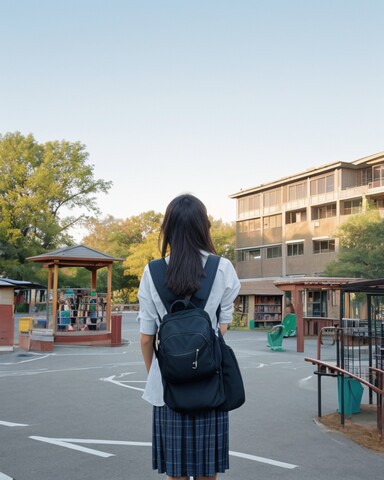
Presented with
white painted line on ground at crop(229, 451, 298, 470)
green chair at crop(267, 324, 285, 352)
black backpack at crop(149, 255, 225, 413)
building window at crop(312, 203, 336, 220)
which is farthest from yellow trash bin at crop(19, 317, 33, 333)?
building window at crop(312, 203, 336, 220)

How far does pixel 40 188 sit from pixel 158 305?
5087 cm

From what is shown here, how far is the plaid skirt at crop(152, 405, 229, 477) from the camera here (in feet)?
9.43

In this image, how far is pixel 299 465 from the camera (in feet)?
17.7

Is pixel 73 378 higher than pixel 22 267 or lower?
lower

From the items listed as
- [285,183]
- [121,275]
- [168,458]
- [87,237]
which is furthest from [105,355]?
[87,237]

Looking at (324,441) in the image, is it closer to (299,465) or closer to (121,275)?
(299,465)

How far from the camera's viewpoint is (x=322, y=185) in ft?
169

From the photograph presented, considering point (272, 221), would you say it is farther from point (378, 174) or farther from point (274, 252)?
point (378, 174)

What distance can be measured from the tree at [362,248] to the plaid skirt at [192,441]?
1294 inches

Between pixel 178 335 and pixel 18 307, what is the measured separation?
4933 centimetres

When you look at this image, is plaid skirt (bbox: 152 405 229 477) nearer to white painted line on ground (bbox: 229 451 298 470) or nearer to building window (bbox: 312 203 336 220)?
white painted line on ground (bbox: 229 451 298 470)

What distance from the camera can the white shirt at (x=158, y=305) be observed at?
2.92m

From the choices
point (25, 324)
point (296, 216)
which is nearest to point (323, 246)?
point (296, 216)

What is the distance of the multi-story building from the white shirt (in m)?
37.7
